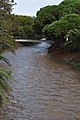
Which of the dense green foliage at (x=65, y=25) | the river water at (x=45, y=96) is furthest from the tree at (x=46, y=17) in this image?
the river water at (x=45, y=96)

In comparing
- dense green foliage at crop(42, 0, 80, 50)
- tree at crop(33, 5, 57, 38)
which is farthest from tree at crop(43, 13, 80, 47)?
tree at crop(33, 5, 57, 38)

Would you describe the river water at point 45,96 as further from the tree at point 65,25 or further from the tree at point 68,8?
the tree at point 68,8

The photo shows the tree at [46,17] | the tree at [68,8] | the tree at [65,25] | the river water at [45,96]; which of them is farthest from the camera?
the tree at [46,17]

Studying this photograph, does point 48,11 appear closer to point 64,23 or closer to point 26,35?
point 64,23

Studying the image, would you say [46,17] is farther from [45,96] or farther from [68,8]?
[45,96]

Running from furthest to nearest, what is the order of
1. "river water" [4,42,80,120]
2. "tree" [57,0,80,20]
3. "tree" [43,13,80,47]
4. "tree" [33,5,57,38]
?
"tree" [33,5,57,38] < "tree" [57,0,80,20] < "tree" [43,13,80,47] < "river water" [4,42,80,120]

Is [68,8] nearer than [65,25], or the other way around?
[65,25]

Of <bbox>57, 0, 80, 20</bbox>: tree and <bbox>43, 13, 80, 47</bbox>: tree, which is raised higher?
<bbox>57, 0, 80, 20</bbox>: tree

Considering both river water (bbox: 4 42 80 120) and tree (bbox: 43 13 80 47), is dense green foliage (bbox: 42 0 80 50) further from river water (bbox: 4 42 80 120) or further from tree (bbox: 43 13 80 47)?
river water (bbox: 4 42 80 120)

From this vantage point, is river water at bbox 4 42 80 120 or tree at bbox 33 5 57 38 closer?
river water at bbox 4 42 80 120

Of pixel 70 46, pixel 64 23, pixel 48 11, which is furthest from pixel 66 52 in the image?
pixel 48 11

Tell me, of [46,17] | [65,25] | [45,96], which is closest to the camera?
[45,96]

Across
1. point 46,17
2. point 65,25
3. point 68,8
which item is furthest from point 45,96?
point 46,17

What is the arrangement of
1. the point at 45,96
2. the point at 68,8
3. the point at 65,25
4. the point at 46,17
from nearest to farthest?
1. the point at 45,96
2. the point at 65,25
3. the point at 68,8
4. the point at 46,17
